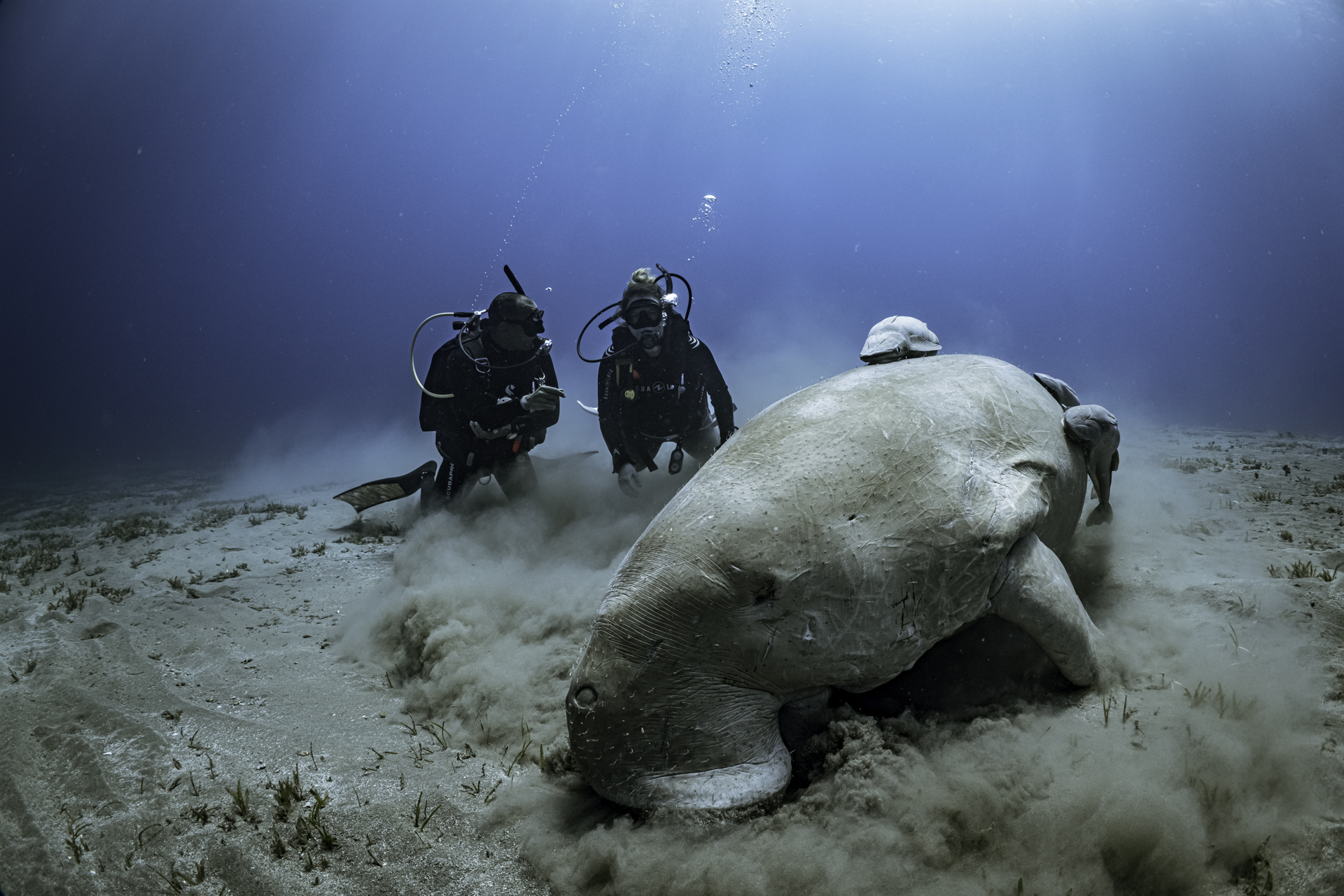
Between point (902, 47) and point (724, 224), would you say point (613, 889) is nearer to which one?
point (902, 47)

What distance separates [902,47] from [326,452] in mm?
64774

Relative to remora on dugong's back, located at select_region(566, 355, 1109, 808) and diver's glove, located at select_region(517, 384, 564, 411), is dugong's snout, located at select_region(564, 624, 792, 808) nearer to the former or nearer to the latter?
remora on dugong's back, located at select_region(566, 355, 1109, 808)

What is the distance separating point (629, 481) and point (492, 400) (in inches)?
74.3

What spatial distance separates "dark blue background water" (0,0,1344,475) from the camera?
54.4 m

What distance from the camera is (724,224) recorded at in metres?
104

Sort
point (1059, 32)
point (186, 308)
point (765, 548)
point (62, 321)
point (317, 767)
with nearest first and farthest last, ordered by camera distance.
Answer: point (765, 548) → point (317, 767) → point (1059, 32) → point (62, 321) → point (186, 308)

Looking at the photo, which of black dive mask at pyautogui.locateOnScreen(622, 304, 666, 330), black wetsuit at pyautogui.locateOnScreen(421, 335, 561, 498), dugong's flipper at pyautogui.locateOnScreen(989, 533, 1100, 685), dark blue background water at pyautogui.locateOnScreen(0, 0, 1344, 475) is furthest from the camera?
dark blue background water at pyautogui.locateOnScreen(0, 0, 1344, 475)

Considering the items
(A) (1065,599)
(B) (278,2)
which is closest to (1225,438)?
(A) (1065,599)

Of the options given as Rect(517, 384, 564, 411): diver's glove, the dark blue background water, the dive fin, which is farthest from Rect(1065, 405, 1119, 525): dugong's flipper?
the dark blue background water

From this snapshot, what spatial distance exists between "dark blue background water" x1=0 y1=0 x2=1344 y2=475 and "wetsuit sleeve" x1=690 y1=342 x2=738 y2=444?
31.1 ft

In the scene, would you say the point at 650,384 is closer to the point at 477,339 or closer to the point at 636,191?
the point at 477,339

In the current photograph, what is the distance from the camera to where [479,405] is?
6.95 m

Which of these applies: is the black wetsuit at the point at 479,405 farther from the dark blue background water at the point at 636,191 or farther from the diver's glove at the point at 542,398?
the dark blue background water at the point at 636,191

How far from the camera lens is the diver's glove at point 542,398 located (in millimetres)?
6416
